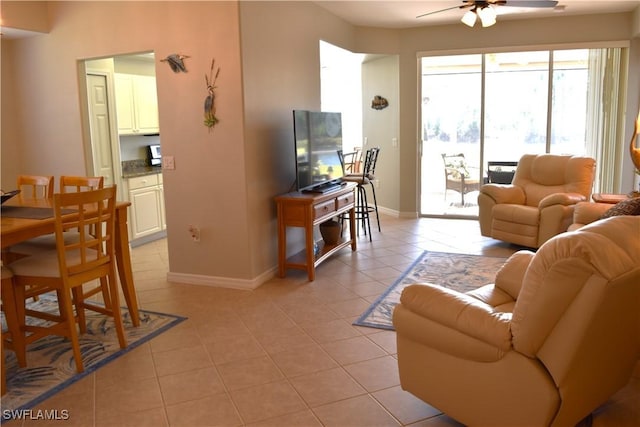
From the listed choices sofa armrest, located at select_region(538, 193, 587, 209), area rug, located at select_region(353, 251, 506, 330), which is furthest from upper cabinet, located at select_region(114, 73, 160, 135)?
sofa armrest, located at select_region(538, 193, 587, 209)

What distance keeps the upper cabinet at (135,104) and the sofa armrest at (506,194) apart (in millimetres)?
3714

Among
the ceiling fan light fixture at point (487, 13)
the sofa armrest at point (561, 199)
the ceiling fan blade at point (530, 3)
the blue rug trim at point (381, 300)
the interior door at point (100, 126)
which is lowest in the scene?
the blue rug trim at point (381, 300)

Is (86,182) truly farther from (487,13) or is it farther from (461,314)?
(487,13)

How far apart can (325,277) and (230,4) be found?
239 centimetres

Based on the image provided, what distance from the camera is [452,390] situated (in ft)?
7.16

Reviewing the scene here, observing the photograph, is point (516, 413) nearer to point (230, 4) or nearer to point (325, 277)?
point (325, 277)

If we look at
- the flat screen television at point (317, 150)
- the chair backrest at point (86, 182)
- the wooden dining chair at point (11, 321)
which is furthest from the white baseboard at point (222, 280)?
the wooden dining chair at point (11, 321)

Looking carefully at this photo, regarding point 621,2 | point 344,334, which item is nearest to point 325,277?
point 344,334

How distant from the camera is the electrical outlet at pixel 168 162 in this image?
443 centimetres

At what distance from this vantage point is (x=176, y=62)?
4.25m

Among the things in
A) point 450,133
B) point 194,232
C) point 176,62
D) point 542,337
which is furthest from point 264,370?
point 450,133

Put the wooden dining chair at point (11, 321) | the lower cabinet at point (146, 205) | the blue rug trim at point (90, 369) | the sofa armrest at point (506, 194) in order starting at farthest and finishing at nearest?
the lower cabinet at point (146, 205), the sofa armrest at point (506, 194), the wooden dining chair at point (11, 321), the blue rug trim at point (90, 369)

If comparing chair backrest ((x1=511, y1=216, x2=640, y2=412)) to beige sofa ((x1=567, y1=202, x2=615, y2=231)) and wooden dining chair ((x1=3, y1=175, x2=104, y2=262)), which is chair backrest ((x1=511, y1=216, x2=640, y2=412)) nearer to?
→ beige sofa ((x1=567, y1=202, x2=615, y2=231))

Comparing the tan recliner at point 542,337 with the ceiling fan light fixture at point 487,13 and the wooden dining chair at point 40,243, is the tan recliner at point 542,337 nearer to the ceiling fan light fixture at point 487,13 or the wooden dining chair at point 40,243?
the wooden dining chair at point 40,243
